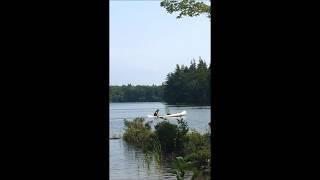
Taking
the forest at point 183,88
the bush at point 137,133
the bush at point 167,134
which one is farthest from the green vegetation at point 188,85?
the bush at point 137,133

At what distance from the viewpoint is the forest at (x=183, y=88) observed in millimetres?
4688

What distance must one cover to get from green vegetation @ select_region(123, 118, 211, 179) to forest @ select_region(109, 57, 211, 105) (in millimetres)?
1006

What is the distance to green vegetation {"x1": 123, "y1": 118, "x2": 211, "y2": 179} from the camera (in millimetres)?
6160

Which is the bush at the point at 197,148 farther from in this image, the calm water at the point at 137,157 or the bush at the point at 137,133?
the bush at the point at 137,133

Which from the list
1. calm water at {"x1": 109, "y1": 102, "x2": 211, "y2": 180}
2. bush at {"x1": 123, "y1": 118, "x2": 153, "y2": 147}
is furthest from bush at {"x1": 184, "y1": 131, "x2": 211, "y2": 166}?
bush at {"x1": 123, "y1": 118, "x2": 153, "y2": 147}

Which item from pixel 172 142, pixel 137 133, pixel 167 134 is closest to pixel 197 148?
pixel 172 142

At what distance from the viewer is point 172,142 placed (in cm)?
752

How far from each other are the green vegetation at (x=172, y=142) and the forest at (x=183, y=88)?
101 centimetres

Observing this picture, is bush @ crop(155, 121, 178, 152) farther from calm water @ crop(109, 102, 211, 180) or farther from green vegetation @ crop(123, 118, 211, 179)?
calm water @ crop(109, 102, 211, 180)

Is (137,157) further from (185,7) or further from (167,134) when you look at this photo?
(185,7)

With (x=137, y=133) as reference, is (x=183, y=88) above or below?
above

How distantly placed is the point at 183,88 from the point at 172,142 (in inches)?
81.7
